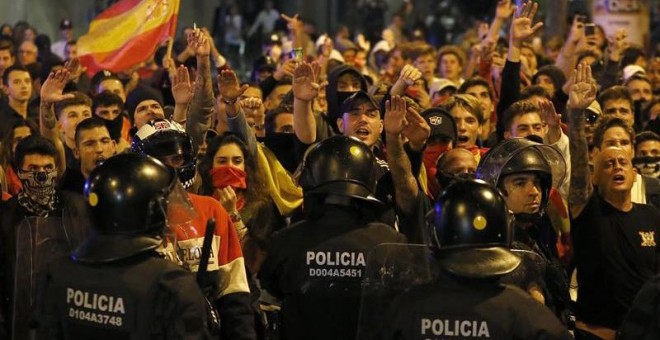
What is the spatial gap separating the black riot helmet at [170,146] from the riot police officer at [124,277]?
1105mm

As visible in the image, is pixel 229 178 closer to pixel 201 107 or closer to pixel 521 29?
pixel 201 107

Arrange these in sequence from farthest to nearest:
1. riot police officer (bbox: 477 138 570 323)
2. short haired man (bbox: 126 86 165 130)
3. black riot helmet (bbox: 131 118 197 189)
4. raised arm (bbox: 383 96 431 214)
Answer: short haired man (bbox: 126 86 165 130) → raised arm (bbox: 383 96 431 214) → riot police officer (bbox: 477 138 570 323) → black riot helmet (bbox: 131 118 197 189)

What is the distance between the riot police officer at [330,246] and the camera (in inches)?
236

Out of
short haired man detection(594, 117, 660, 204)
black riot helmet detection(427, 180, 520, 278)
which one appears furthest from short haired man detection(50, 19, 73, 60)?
black riot helmet detection(427, 180, 520, 278)

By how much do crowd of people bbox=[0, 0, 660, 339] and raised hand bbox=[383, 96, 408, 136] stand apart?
0.04 ft

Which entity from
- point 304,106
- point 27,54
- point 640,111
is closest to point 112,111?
point 304,106

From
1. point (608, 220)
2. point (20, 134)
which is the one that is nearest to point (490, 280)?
point (608, 220)

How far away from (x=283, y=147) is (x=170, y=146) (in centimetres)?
265

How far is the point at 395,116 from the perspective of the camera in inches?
291

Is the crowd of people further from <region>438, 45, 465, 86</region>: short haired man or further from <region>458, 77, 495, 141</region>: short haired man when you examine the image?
<region>438, 45, 465, 86</region>: short haired man

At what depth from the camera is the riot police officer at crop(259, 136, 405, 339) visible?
5.99 m

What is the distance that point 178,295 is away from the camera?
16.3ft

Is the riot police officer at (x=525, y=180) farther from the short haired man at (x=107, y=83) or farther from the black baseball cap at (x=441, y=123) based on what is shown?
the short haired man at (x=107, y=83)

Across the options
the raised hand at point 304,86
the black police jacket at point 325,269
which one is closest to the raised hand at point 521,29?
the raised hand at point 304,86
